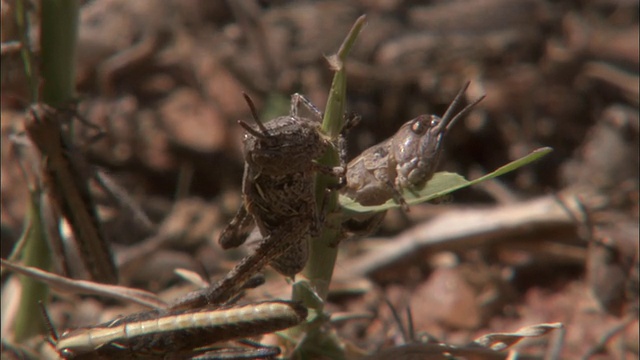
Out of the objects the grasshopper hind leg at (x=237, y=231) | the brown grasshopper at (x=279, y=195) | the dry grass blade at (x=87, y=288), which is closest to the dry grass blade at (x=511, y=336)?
the brown grasshopper at (x=279, y=195)

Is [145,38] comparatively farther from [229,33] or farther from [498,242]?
[498,242]

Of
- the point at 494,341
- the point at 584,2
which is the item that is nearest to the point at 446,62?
the point at 584,2

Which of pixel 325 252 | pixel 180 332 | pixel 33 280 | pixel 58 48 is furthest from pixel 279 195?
pixel 33 280

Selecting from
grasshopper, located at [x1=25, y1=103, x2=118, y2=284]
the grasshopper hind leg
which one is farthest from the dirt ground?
the grasshopper hind leg

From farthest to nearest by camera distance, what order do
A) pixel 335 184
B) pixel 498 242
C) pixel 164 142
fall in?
pixel 164 142, pixel 498 242, pixel 335 184

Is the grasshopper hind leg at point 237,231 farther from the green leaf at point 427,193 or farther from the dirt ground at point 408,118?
the dirt ground at point 408,118
